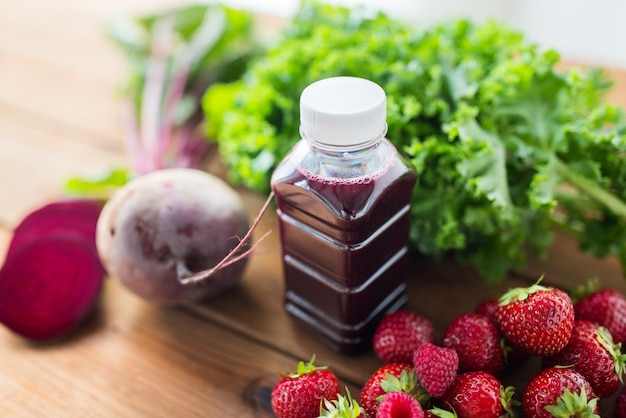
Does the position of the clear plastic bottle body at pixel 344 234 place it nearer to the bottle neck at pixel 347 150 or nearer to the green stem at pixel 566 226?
the bottle neck at pixel 347 150

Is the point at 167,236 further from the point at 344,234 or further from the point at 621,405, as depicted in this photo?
the point at 621,405

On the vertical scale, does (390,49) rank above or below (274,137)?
above

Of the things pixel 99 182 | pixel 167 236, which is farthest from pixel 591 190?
pixel 99 182

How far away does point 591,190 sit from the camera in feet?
3.54

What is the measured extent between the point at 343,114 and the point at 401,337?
35 centimetres

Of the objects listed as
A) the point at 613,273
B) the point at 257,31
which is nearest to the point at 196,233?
the point at 613,273

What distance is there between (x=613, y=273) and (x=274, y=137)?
65 centimetres

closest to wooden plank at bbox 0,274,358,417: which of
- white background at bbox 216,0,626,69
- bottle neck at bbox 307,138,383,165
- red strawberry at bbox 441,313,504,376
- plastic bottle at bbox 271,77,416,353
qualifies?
plastic bottle at bbox 271,77,416,353

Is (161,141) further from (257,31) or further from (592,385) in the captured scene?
(592,385)

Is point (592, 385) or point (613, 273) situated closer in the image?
point (592, 385)

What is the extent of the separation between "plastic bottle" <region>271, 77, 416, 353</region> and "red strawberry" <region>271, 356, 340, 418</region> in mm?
147

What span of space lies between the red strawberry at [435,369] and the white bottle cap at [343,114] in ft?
0.92

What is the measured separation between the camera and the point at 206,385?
1.03m

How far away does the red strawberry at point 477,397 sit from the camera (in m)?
0.82
